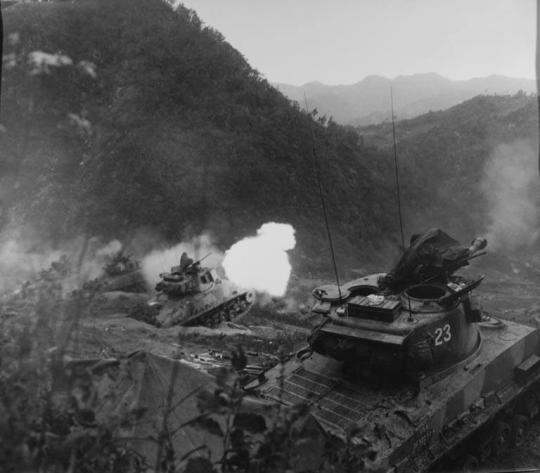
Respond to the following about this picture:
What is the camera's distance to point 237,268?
806 inches

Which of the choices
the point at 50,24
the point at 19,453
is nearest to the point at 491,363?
the point at 19,453

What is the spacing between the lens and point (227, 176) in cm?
2928

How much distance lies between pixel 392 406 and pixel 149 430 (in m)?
3.50

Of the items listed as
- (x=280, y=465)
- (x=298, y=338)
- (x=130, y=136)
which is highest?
(x=130, y=136)

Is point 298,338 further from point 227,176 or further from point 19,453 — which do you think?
point 227,176

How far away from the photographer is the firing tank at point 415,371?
23.3 ft

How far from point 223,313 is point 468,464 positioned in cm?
1088

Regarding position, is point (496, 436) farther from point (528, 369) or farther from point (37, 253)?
point (37, 253)

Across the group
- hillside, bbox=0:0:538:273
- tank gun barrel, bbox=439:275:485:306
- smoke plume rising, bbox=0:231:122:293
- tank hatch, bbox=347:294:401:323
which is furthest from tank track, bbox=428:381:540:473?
smoke plume rising, bbox=0:231:122:293

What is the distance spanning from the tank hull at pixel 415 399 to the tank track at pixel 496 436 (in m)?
0.11

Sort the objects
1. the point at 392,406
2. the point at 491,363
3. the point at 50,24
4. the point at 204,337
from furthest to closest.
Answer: the point at 50,24 → the point at 204,337 → the point at 491,363 → the point at 392,406

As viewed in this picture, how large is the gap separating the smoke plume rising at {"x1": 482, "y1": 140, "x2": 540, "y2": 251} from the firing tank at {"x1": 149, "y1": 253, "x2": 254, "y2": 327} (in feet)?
55.2

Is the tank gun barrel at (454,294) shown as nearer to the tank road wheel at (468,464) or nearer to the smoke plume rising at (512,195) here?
the tank road wheel at (468,464)

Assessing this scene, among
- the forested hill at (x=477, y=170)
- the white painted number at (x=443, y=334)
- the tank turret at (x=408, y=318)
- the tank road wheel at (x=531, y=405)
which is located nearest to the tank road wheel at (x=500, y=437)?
the tank road wheel at (x=531, y=405)
